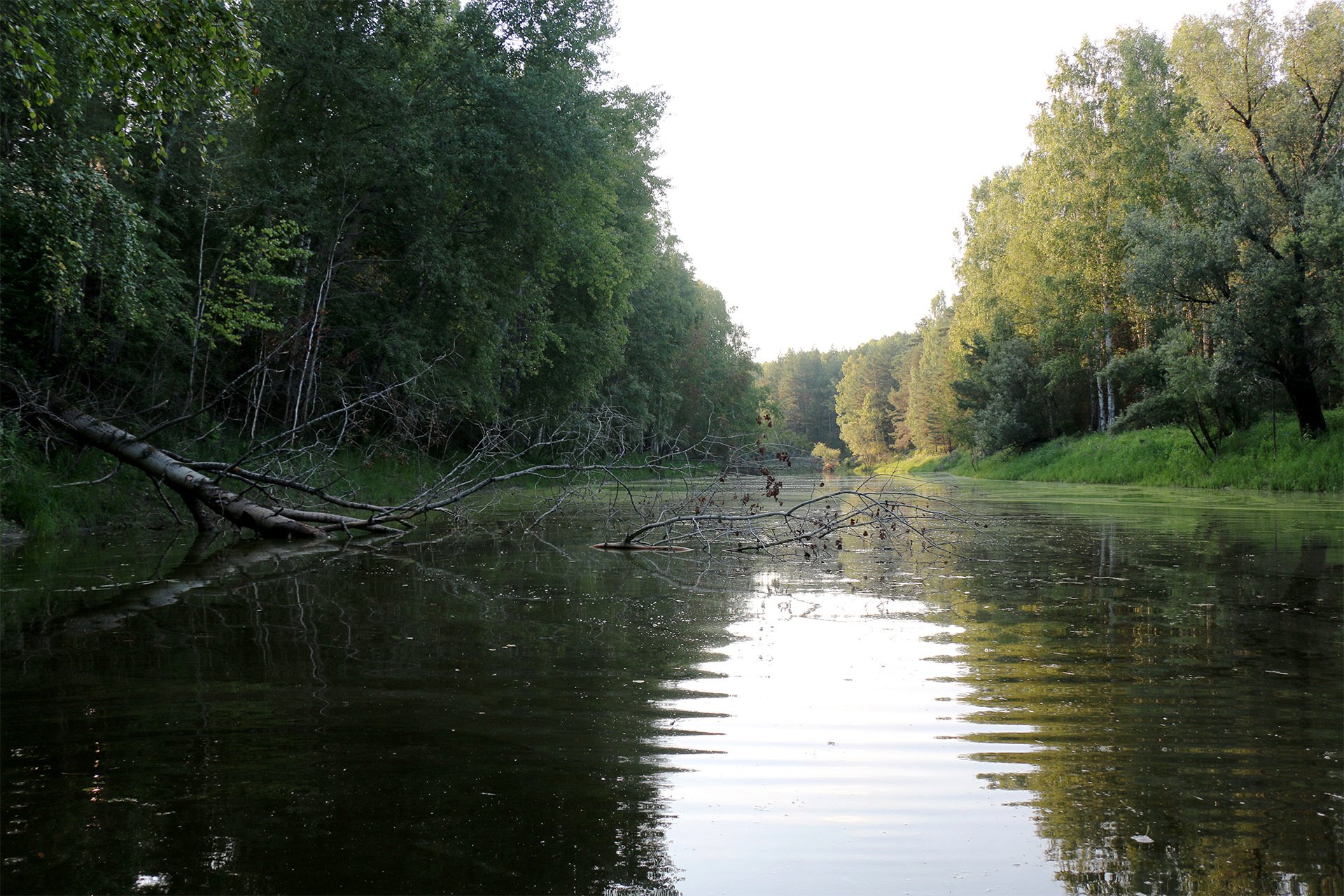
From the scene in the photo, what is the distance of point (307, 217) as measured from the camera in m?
16.2

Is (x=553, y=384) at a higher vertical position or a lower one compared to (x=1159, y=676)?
higher

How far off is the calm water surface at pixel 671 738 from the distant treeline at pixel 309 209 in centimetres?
482

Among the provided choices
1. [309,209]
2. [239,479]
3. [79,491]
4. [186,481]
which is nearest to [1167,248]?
[309,209]

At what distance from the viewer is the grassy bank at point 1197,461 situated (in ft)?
67.3

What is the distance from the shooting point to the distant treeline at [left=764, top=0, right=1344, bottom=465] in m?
21.1

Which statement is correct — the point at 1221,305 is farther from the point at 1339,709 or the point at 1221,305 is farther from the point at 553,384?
the point at 1339,709

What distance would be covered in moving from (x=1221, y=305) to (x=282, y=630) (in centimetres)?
2204

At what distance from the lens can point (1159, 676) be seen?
4.40 meters

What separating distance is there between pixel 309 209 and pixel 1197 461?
2158 centimetres

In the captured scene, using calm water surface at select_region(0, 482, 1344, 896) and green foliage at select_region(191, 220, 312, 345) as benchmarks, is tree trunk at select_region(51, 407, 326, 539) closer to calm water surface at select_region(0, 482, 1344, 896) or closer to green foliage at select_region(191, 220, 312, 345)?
green foliage at select_region(191, 220, 312, 345)

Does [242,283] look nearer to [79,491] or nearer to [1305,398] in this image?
[79,491]

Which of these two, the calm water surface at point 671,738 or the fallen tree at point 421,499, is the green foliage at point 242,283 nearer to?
the fallen tree at point 421,499

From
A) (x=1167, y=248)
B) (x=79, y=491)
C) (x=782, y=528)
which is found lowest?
(x=782, y=528)

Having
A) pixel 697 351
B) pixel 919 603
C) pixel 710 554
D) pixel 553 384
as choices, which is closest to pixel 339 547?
pixel 710 554
